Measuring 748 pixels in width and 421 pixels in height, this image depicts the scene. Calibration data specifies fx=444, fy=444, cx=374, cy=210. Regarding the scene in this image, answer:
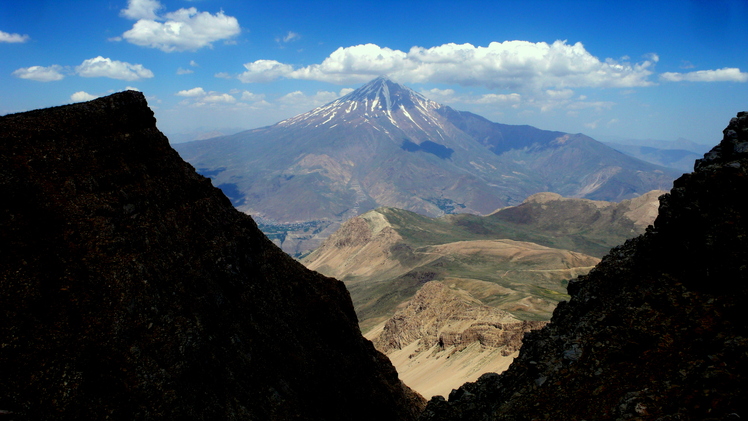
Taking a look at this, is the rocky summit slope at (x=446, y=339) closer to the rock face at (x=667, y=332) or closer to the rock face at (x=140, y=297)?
the rock face at (x=140, y=297)

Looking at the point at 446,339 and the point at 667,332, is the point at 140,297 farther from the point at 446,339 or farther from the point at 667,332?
the point at 446,339

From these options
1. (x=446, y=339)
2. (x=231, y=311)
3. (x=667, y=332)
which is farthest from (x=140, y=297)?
(x=446, y=339)

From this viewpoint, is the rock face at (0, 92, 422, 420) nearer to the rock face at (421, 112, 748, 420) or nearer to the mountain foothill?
the mountain foothill

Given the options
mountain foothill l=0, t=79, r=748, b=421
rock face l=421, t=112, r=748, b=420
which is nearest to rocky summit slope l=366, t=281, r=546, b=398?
mountain foothill l=0, t=79, r=748, b=421

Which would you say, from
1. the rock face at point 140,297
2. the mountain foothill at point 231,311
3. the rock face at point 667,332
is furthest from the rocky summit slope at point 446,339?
the rock face at point 667,332

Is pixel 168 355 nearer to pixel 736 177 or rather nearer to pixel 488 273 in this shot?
pixel 736 177
